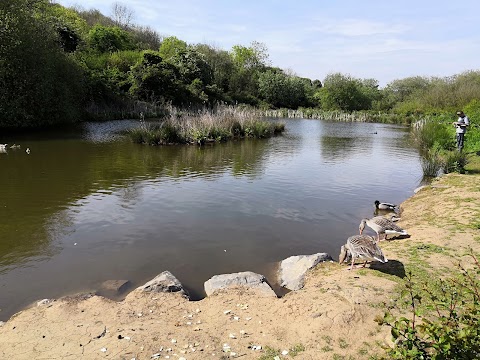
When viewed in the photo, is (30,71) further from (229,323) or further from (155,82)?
(229,323)

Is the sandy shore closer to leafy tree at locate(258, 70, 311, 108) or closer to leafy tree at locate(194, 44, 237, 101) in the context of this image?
leafy tree at locate(194, 44, 237, 101)

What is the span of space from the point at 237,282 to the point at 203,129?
784 inches

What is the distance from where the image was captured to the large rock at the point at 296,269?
6910mm

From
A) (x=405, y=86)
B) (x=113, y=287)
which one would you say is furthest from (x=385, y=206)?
(x=405, y=86)

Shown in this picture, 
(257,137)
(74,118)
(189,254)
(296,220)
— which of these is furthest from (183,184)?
(74,118)

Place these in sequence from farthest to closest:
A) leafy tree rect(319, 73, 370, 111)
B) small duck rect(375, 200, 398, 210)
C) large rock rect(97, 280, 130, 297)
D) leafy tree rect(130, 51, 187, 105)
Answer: leafy tree rect(319, 73, 370, 111), leafy tree rect(130, 51, 187, 105), small duck rect(375, 200, 398, 210), large rock rect(97, 280, 130, 297)

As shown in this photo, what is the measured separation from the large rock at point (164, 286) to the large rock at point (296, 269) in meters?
1.90

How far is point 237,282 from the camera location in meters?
6.63

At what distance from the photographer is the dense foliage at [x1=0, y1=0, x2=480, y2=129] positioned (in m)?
27.0

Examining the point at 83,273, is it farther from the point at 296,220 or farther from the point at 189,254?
the point at 296,220

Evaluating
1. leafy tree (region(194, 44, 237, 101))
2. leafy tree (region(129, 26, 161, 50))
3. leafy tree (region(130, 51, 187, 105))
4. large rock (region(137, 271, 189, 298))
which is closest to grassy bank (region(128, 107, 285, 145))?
large rock (region(137, 271, 189, 298))

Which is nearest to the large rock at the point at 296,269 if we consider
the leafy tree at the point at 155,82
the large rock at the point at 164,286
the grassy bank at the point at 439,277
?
the grassy bank at the point at 439,277

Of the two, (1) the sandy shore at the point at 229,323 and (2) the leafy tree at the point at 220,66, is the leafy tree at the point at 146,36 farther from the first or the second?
(1) the sandy shore at the point at 229,323

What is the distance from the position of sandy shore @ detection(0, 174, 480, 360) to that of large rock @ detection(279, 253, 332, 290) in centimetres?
18
